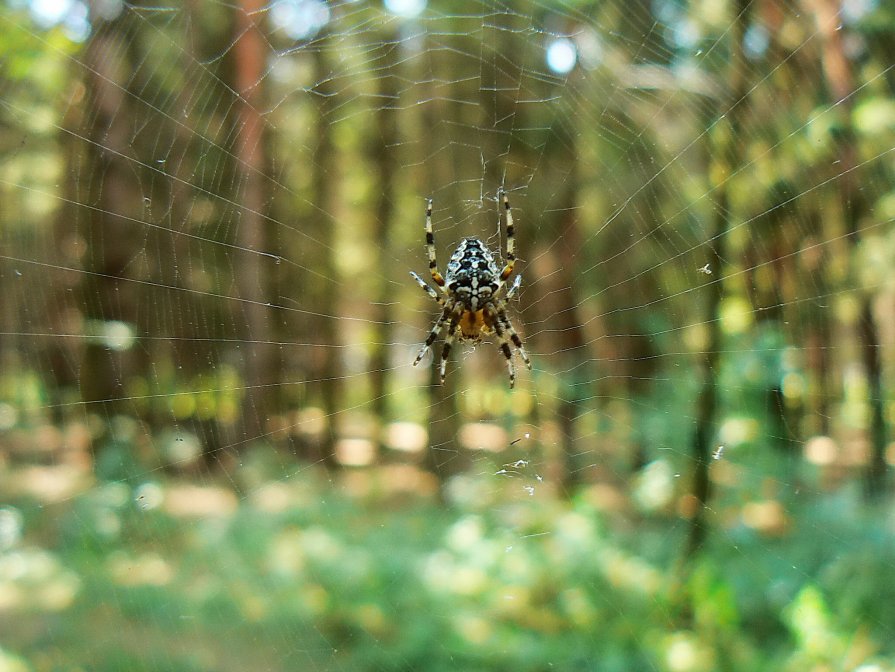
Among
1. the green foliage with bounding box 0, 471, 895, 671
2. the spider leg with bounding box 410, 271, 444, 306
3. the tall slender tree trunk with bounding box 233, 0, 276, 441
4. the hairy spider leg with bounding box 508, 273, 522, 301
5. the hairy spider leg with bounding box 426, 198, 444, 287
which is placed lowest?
the green foliage with bounding box 0, 471, 895, 671

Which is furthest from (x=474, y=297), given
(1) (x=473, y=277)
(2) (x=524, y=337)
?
(2) (x=524, y=337)

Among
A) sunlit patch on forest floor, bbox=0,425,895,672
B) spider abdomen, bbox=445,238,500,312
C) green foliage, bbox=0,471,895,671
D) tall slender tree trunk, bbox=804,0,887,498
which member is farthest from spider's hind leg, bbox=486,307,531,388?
tall slender tree trunk, bbox=804,0,887,498

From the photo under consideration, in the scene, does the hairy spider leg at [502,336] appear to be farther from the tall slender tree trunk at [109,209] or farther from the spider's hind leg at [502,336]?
the tall slender tree trunk at [109,209]

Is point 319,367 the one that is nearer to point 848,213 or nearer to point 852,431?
point 852,431

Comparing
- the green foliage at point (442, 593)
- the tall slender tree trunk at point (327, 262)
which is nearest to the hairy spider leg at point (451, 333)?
the green foliage at point (442, 593)

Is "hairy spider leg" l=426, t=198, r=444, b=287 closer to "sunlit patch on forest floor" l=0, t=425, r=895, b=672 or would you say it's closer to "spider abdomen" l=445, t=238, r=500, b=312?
"spider abdomen" l=445, t=238, r=500, b=312
